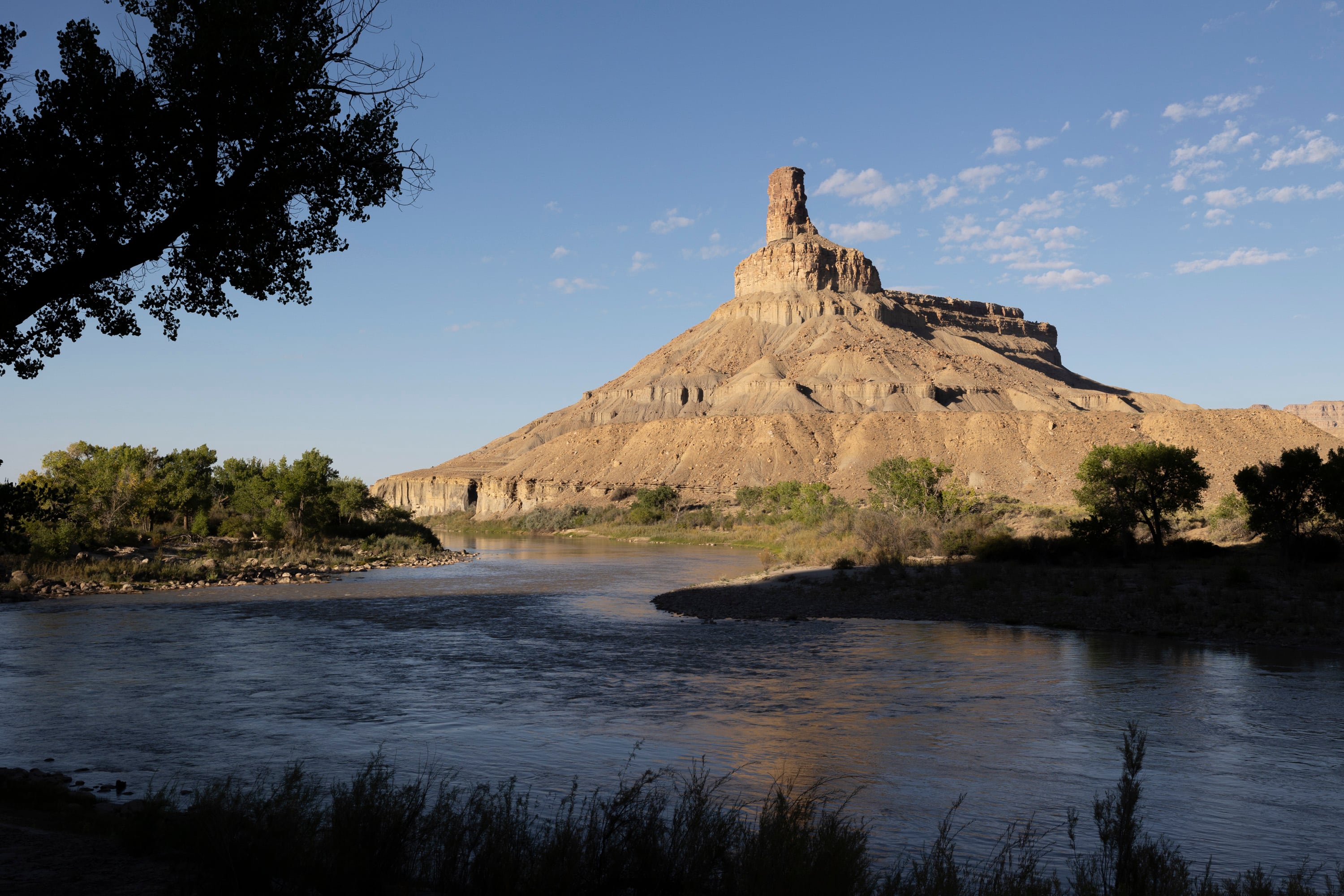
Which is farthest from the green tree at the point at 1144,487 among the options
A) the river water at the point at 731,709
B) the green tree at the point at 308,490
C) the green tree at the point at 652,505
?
the green tree at the point at 652,505

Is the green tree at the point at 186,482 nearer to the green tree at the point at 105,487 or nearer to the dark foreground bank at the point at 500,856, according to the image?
the green tree at the point at 105,487

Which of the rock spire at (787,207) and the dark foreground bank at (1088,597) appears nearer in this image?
the dark foreground bank at (1088,597)

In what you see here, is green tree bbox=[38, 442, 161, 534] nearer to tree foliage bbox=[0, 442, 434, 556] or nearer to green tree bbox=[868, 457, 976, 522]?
tree foliage bbox=[0, 442, 434, 556]

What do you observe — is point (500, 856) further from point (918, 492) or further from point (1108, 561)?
point (918, 492)

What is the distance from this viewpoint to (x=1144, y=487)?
121 feet

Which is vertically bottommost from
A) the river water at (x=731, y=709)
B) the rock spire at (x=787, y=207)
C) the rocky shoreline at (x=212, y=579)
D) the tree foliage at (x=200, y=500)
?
the river water at (x=731, y=709)

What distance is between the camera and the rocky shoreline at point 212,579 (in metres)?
29.3

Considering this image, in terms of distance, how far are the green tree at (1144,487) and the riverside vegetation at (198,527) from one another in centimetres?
3223

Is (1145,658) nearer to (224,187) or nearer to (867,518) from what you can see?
(224,187)

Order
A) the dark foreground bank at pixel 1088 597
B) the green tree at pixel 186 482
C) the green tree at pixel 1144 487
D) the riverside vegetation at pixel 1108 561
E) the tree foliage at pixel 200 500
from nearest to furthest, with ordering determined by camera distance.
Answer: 1. the dark foreground bank at pixel 1088 597
2. the riverside vegetation at pixel 1108 561
3. the green tree at pixel 1144 487
4. the tree foliage at pixel 200 500
5. the green tree at pixel 186 482

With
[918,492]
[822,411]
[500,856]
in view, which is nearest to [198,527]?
[918,492]

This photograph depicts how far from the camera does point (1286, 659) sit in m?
18.5

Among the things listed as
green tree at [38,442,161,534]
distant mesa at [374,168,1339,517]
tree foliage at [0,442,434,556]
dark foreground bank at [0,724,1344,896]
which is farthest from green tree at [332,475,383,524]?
dark foreground bank at [0,724,1344,896]

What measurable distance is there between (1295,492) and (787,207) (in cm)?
15325
